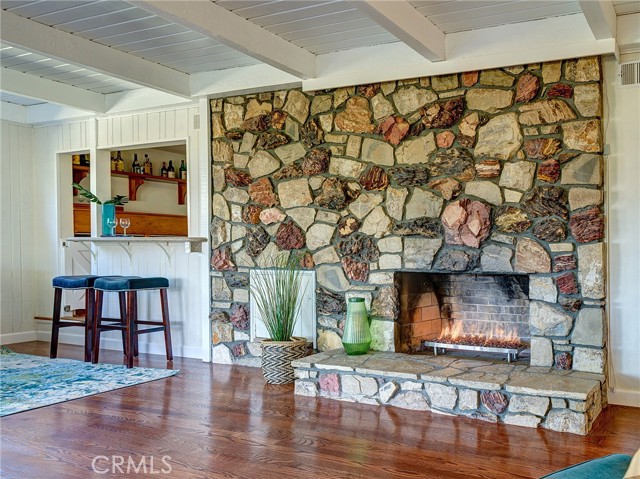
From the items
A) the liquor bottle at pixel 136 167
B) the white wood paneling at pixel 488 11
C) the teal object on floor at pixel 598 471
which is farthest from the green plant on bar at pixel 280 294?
the teal object on floor at pixel 598 471

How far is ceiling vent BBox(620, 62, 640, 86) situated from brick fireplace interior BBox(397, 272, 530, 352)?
145cm

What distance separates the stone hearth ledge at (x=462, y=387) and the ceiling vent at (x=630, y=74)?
1.83 meters

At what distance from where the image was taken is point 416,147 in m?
4.58

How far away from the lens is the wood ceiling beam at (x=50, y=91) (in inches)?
210

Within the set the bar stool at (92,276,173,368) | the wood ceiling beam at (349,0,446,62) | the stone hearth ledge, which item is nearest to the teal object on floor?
the stone hearth ledge

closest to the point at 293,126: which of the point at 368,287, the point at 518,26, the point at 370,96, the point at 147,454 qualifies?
the point at 370,96

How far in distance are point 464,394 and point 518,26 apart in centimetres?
233

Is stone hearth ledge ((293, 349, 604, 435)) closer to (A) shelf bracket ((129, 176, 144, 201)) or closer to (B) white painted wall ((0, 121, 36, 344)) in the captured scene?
(A) shelf bracket ((129, 176, 144, 201))

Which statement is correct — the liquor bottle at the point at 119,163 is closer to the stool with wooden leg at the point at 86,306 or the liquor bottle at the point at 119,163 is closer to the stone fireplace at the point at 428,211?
the stool with wooden leg at the point at 86,306

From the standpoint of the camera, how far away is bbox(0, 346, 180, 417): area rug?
423cm

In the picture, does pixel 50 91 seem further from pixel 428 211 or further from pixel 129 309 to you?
pixel 428 211

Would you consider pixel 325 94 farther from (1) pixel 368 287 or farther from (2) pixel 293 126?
(1) pixel 368 287

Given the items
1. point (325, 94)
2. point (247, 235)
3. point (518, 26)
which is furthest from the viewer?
point (247, 235)

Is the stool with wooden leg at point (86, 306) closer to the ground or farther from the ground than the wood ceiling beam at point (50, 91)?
closer to the ground
